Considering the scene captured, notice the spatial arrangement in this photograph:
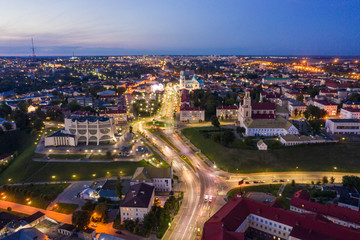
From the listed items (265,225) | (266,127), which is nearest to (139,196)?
(265,225)

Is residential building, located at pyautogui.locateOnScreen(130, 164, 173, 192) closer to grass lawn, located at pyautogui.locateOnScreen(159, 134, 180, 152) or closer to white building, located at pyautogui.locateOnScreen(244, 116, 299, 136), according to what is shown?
grass lawn, located at pyautogui.locateOnScreen(159, 134, 180, 152)

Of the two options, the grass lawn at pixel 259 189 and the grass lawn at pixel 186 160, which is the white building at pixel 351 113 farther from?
the grass lawn at pixel 186 160

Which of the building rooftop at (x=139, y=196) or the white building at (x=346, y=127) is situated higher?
the white building at (x=346, y=127)

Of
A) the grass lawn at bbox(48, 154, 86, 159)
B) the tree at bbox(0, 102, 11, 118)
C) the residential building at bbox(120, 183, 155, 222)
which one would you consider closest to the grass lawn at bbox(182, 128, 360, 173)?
the residential building at bbox(120, 183, 155, 222)

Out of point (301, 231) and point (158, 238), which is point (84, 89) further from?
point (301, 231)

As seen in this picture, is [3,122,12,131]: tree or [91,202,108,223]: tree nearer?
[91,202,108,223]: tree

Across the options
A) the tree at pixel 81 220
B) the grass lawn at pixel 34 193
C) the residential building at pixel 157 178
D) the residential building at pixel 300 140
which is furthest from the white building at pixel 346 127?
the grass lawn at pixel 34 193
